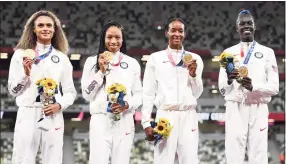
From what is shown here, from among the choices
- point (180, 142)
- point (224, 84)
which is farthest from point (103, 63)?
point (224, 84)

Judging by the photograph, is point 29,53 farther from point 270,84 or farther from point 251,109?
point 270,84

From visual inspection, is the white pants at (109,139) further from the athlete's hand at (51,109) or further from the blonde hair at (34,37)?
the blonde hair at (34,37)

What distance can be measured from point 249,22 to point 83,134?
57.9ft

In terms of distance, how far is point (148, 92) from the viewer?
6250 mm

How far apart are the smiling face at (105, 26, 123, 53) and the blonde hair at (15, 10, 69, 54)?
528mm

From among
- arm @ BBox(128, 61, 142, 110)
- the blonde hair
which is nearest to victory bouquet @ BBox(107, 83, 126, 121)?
arm @ BBox(128, 61, 142, 110)

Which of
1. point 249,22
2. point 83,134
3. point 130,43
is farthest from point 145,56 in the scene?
point 249,22

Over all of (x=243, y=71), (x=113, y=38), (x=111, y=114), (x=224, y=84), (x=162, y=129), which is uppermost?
(x=113, y=38)

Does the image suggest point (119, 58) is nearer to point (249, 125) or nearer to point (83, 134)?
point (249, 125)

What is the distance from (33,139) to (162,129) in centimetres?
142

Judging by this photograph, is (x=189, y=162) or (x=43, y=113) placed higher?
(x=43, y=113)

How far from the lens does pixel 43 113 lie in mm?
5723

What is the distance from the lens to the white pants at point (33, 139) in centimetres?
573

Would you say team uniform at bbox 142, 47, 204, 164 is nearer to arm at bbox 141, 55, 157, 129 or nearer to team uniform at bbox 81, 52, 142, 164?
arm at bbox 141, 55, 157, 129
